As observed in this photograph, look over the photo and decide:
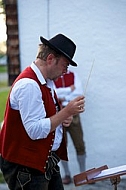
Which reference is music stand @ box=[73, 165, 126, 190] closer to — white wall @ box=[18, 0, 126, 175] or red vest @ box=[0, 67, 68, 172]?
red vest @ box=[0, 67, 68, 172]

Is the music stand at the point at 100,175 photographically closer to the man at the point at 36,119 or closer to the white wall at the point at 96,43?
the man at the point at 36,119

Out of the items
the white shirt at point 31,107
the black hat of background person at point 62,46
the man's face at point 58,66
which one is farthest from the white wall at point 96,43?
the white shirt at point 31,107

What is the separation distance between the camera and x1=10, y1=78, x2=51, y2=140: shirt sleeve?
105 inches

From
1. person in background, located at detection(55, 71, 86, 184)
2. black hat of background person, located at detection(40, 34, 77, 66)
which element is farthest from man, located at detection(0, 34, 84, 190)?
person in background, located at detection(55, 71, 86, 184)

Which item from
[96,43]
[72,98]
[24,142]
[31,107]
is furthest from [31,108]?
[96,43]

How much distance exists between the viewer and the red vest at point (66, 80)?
191 inches

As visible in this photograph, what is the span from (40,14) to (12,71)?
717 mm

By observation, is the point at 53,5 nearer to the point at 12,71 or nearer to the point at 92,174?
the point at 12,71

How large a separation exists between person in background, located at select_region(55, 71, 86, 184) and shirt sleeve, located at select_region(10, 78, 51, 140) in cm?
199

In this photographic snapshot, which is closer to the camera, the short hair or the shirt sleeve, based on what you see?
the shirt sleeve

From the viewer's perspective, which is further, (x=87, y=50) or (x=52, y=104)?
(x=87, y=50)

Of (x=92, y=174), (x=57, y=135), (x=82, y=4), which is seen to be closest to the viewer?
(x=92, y=174)

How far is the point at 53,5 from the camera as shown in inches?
191

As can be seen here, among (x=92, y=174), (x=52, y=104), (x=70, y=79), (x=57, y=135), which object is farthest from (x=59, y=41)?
Result: (x=70, y=79)
